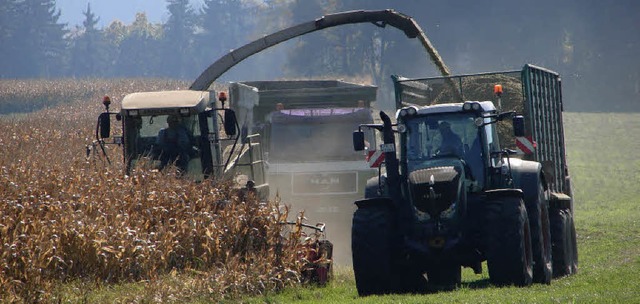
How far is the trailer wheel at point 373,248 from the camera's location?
1455 centimetres


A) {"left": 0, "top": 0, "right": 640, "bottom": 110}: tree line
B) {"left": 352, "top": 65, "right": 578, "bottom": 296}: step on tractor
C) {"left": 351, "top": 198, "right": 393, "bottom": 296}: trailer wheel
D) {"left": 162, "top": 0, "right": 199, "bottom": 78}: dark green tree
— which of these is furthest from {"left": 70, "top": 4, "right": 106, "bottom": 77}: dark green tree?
{"left": 351, "top": 198, "right": 393, "bottom": 296}: trailer wheel

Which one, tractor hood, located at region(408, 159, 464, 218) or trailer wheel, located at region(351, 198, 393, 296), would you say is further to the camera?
trailer wheel, located at region(351, 198, 393, 296)

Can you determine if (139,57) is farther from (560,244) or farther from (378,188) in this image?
(378,188)

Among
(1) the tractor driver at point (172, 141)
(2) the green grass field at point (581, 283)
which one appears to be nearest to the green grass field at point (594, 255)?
(2) the green grass field at point (581, 283)

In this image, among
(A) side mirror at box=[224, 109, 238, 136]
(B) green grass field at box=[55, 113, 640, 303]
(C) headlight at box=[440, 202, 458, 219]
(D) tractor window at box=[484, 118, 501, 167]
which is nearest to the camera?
(B) green grass field at box=[55, 113, 640, 303]

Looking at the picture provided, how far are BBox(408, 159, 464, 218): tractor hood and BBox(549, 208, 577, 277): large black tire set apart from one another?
390cm

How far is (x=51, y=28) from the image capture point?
153000 millimetres

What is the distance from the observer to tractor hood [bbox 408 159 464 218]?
14.3 m

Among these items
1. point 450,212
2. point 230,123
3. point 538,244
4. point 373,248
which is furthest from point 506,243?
point 230,123

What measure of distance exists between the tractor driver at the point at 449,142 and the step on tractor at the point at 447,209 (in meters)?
0.01

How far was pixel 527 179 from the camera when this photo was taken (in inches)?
631

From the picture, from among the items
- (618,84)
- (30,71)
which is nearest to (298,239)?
(618,84)

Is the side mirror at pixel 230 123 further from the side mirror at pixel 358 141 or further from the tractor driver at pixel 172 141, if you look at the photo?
the side mirror at pixel 358 141

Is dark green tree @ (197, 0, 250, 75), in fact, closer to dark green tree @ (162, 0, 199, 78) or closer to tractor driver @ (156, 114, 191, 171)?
dark green tree @ (162, 0, 199, 78)
